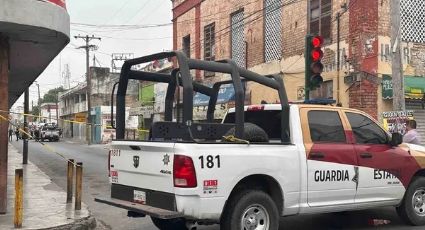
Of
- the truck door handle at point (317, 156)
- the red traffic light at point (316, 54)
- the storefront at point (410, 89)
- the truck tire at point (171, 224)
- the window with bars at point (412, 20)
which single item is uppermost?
the window with bars at point (412, 20)

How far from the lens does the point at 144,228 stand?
820 centimetres

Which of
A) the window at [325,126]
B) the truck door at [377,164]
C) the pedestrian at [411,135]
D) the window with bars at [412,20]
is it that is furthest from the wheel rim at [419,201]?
the window with bars at [412,20]

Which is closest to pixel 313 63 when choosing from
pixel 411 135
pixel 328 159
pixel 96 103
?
pixel 411 135

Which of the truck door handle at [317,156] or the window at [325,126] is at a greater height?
the window at [325,126]

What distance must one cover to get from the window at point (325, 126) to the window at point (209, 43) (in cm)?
1827

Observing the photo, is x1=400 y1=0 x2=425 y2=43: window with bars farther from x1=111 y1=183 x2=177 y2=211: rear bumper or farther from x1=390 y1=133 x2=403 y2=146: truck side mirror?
x1=111 y1=183 x2=177 y2=211: rear bumper

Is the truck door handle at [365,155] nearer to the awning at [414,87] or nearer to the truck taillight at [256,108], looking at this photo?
the truck taillight at [256,108]

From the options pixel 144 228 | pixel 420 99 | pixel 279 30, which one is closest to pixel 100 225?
pixel 144 228

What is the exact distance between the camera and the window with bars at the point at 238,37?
23.2 metres

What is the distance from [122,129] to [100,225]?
2.01m

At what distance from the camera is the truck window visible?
7.54m

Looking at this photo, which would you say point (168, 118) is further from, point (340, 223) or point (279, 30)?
point (279, 30)

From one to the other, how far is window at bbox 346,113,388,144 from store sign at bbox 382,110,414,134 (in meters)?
4.01

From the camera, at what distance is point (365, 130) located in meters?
7.82
